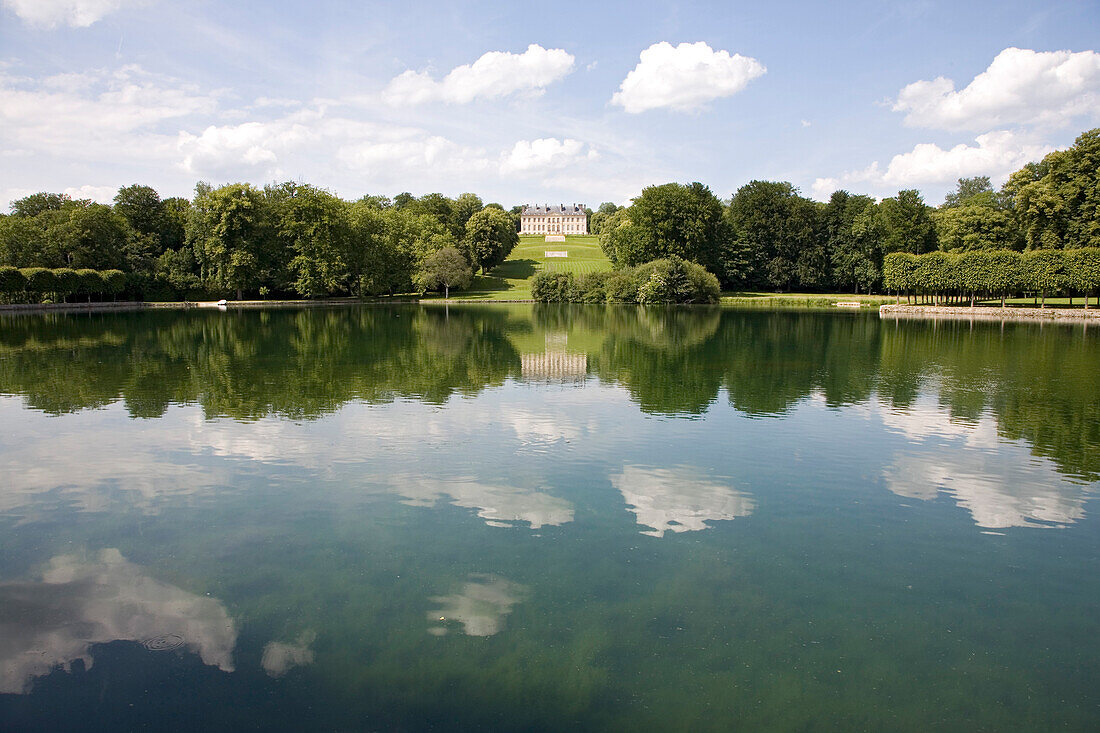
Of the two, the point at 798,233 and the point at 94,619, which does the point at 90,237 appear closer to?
the point at 94,619

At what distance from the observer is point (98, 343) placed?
3131cm

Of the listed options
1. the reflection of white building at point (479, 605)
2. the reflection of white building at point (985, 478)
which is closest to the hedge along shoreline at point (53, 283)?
the reflection of white building at point (479, 605)

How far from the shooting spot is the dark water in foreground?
217 inches

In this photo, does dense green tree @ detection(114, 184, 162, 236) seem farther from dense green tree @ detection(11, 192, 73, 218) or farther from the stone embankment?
the stone embankment

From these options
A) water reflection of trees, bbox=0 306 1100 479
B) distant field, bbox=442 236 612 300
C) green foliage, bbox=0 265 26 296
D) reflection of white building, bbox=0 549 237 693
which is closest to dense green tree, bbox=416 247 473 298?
distant field, bbox=442 236 612 300

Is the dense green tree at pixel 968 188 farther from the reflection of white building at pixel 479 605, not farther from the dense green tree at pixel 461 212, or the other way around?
the reflection of white building at pixel 479 605

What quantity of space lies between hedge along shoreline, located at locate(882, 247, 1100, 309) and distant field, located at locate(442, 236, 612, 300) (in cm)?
3357

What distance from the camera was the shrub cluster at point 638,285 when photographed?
70.0 metres

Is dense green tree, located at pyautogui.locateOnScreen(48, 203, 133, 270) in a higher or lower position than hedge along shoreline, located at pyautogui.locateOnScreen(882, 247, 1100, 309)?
higher

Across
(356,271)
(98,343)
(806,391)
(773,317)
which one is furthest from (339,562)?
(356,271)

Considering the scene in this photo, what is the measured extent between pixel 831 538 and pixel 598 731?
4961 millimetres

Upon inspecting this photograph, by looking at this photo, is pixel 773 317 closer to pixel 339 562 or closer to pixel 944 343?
pixel 944 343

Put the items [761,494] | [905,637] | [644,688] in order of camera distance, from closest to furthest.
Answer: [644,688] → [905,637] → [761,494]

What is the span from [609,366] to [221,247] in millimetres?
56138
